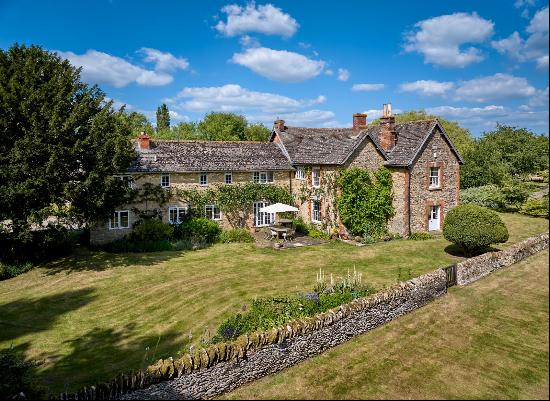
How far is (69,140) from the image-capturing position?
75.3 ft

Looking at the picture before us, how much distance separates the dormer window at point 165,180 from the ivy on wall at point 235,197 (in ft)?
3.45

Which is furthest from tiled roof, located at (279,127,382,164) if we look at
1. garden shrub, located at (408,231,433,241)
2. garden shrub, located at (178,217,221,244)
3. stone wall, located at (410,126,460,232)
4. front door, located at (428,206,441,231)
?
garden shrub, located at (178,217,221,244)

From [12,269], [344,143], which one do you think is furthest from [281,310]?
[344,143]

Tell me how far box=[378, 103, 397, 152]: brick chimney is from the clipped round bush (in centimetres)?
1042

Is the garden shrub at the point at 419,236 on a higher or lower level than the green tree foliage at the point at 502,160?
lower

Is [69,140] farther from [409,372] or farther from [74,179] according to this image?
[409,372]

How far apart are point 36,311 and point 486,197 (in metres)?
43.6

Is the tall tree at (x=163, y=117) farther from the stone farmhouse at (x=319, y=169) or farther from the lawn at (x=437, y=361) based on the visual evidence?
the lawn at (x=437, y=361)

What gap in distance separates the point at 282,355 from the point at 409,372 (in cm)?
394

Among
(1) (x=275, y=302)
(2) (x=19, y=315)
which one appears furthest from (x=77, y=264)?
(1) (x=275, y=302)

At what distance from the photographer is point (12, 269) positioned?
23.3 m

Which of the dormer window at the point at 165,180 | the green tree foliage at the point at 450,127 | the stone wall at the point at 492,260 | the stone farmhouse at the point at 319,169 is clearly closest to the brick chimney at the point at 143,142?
the stone farmhouse at the point at 319,169

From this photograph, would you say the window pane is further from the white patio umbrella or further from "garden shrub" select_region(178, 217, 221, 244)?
the white patio umbrella

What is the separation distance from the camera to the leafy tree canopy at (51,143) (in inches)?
835
